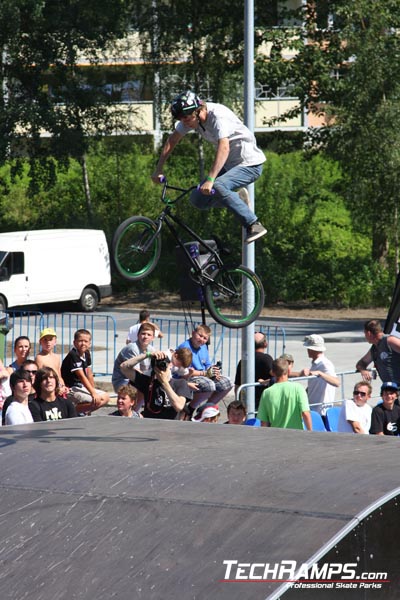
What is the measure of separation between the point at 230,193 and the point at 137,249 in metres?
0.91

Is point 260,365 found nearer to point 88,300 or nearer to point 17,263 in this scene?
point 17,263

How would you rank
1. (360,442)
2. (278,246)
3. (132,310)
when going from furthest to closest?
(278,246) < (132,310) < (360,442)

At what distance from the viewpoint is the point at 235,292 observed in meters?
8.27

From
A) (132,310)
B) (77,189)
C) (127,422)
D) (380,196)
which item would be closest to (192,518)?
(127,422)

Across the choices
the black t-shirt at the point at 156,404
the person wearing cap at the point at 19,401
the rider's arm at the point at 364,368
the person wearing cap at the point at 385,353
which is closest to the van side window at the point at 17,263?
the black t-shirt at the point at 156,404

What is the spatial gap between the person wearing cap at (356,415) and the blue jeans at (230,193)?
3.40 m

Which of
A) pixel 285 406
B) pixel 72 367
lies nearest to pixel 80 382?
pixel 72 367

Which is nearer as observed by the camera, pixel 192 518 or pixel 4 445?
pixel 192 518

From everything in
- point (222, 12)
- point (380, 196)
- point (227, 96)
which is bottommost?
point (380, 196)

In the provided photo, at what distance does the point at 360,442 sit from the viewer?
7152 mm

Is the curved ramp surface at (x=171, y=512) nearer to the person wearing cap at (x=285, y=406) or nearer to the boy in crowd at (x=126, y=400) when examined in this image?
the person wearing cap at (x=285, y=406)

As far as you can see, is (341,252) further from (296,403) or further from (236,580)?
(236,580)

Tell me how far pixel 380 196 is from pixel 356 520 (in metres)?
25.6

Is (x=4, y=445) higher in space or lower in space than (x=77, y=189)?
lower
